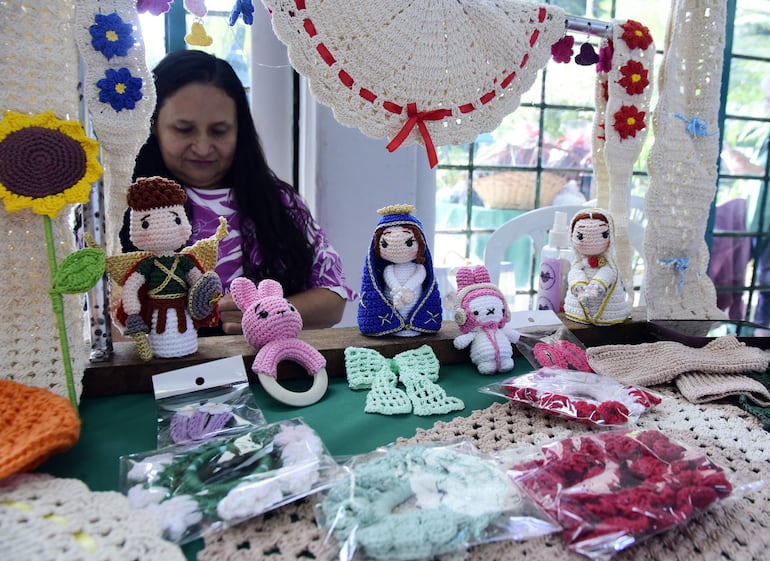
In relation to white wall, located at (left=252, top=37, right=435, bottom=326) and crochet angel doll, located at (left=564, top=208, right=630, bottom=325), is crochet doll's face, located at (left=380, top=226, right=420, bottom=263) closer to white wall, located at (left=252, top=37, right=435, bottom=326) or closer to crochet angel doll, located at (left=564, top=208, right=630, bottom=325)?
crochet angel doll, located at (left=564, top=208, right=630, bottom=325)

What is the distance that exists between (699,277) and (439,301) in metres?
0.47

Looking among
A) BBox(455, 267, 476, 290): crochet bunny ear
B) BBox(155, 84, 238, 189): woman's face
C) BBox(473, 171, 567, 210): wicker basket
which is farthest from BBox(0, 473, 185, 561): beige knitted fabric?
BBox(473, 171, 567, 210): wicker basket

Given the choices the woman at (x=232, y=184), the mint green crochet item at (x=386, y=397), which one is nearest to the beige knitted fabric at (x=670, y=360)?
the mint green crochet item at (x=386, y=397)

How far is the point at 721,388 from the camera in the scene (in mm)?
652

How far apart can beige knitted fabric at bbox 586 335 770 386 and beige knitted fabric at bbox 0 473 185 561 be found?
0.54 m

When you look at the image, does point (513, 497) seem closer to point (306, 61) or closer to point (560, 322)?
point (560, 322)

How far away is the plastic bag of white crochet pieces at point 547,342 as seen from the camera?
0.72m

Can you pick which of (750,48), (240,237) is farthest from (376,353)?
(750,48)

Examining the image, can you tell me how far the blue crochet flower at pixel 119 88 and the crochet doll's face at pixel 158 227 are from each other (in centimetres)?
12

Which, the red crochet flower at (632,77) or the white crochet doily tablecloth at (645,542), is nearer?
the white crochet doily tablecloth at (645,542)

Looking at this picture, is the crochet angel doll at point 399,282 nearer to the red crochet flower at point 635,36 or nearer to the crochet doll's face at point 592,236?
the crochet doll's face at point 592,236

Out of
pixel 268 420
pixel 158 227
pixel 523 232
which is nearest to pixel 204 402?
pixel 268 420

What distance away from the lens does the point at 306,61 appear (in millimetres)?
729

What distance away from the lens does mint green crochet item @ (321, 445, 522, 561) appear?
15.2 inches
